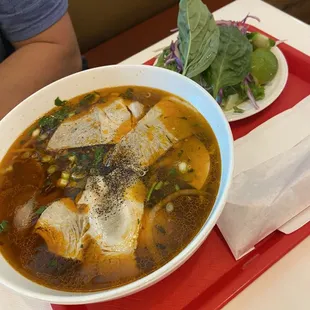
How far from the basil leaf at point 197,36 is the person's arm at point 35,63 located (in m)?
0.57

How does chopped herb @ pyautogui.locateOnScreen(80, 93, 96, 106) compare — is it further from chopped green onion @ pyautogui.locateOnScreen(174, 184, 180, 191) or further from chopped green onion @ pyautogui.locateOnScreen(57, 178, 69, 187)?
chopped green onion @ pyautogui.locateOnScreen(174, 184, 180, 191)

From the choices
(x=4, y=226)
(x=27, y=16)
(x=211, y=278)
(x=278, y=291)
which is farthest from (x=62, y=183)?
(x=27, y=16)

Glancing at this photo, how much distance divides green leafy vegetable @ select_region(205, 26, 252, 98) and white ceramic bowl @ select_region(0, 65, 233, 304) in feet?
0.82

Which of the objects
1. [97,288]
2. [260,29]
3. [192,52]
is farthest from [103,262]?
[260,29]

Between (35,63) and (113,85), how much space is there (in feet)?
1.73

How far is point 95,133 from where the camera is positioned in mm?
985

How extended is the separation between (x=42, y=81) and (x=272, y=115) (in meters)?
0.79

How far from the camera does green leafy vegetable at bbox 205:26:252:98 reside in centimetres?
120

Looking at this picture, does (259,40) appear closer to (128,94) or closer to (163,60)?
(163,60)

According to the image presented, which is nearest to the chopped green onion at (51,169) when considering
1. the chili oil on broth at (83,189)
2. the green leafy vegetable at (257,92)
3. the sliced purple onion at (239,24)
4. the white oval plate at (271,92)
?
the chili oil on broth at (83,189)

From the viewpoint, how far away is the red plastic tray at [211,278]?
866 millimetres

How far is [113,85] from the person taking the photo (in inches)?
42.3

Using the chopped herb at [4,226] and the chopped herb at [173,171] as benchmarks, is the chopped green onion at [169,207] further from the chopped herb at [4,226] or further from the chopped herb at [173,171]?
the chopped herb at [4,226]

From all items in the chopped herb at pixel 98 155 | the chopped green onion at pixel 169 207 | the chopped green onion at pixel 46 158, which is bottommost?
the chopped green onion at pixel 169 207
